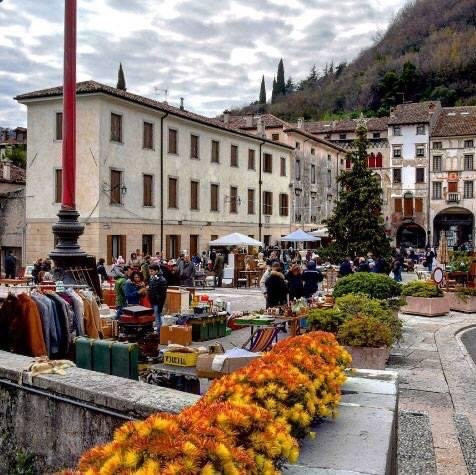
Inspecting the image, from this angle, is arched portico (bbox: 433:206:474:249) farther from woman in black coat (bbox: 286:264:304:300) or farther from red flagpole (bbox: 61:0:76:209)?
red flagpole (bbox: 61:0:76:209)

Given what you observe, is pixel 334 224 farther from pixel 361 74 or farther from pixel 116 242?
pixel 361 74

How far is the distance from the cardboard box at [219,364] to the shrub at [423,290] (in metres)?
11.7

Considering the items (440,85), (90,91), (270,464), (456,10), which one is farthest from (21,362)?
(456,10)

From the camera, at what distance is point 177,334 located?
12734 millimetres

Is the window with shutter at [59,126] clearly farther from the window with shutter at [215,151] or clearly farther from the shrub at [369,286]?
the shrub at [369,286]

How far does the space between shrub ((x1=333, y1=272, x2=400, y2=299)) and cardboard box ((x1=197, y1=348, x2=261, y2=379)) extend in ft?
23.8

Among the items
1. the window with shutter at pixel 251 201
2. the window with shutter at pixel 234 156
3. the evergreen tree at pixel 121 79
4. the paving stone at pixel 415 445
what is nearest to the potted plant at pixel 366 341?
the paving stone at pixel 415 445

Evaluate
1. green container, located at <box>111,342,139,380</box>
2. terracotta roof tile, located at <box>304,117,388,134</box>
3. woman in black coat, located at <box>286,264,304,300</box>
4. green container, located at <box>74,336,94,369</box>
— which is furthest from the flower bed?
terracotta roof tile, located at <box>304,117,388,134</box>

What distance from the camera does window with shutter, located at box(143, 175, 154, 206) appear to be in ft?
107

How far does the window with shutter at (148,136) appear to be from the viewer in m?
32.5

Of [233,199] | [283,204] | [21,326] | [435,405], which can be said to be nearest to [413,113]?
[283,204]

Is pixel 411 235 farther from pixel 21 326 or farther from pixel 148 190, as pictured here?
pixel 21 326

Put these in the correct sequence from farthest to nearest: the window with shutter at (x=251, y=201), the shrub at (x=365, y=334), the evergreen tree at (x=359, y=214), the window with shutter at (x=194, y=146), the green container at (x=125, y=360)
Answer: the window with shutter at (x=251, y=201) → the window with shutter at (x=194, y=146) → the evergreen tree at (x=359, y=214) → the shrub at (x=365, y=334) → the green container at (x=125, y=360)

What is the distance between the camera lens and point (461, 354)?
11.6 m
